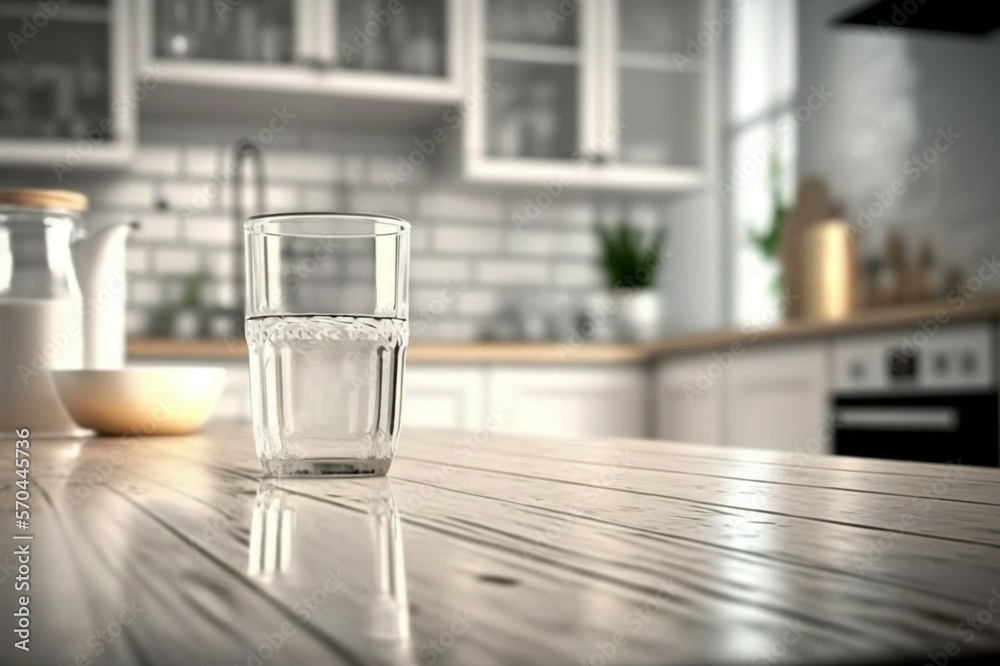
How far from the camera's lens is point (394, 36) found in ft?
12.1

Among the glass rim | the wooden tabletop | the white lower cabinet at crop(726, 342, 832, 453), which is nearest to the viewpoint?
the wooden tabletop

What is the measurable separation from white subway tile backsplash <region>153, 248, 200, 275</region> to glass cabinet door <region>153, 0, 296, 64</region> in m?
0.66

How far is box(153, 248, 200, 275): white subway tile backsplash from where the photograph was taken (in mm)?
3803

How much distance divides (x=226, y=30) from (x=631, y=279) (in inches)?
63.3

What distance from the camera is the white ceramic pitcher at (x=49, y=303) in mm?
1133

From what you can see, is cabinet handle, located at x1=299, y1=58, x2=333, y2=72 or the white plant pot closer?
cabinet handle, located at x1=299, y1=58, x2=333, y2=72

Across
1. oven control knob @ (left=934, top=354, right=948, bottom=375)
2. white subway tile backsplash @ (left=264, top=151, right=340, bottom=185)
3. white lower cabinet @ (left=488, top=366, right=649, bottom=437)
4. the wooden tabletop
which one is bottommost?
white lower cabinet @ (left=488, top=366, right=649, bottom=437)

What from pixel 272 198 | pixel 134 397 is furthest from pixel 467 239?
pixel 134 397

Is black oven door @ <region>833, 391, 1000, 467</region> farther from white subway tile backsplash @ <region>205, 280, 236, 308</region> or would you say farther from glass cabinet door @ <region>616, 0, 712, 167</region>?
white subway tile backsplash @ <region>205, 280, 236, 308</region>

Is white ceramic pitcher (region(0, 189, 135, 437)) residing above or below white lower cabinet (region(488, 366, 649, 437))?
above

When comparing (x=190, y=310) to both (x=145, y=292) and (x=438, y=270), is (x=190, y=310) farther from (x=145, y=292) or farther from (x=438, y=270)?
(x=438, y=270)

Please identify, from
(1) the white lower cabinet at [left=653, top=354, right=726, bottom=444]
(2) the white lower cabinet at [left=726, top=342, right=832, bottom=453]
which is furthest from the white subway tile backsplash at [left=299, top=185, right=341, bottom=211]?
(2) the white lower cabinet at [left=726, top=342, right=832, bottom=453]

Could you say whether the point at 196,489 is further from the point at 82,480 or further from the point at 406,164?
the point at 406,164

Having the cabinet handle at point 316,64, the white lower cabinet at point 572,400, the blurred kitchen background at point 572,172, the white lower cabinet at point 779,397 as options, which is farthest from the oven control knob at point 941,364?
the cabinet handle at point 316,64
